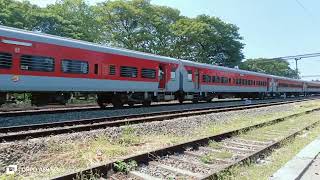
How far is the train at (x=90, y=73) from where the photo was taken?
14.6 metres

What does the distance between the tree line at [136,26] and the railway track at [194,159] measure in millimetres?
36285

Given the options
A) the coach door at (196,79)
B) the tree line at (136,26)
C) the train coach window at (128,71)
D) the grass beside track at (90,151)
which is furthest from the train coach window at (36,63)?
the tree line at (136,26)

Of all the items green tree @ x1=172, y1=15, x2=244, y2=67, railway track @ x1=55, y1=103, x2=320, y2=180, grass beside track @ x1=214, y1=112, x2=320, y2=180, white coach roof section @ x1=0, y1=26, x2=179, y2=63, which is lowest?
grass beside track @ x1=214, y1=112, x2=320, y2=180

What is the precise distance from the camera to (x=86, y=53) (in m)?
17.9

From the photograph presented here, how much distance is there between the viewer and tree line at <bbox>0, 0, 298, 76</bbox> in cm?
4797

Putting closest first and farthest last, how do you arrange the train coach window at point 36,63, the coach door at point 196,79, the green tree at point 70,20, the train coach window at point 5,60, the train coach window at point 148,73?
1. the train coach window at point 5,60
2. the train coach window at point 36,63
3. the train coach window at point 148,73
4. the coach door at point 196,79
5. the green tree at point 70,20

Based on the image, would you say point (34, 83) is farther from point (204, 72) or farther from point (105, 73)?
point (204, 72)

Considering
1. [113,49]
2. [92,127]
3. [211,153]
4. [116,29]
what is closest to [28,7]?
[116,29]

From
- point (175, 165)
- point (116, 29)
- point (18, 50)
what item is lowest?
point (175, 165)

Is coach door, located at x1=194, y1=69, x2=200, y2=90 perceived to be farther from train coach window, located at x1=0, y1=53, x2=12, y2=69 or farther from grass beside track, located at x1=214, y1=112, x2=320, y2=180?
grass beside track, located at x1=214, y1=112, x2=320, y2=180

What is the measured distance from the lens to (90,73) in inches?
720

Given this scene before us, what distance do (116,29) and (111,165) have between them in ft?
166

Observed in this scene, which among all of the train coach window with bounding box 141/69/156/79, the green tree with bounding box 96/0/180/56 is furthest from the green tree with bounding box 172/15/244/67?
the train coach window with bounding box 141/69/156/79

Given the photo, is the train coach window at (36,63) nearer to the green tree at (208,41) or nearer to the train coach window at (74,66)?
the train coach window at (74,66)
